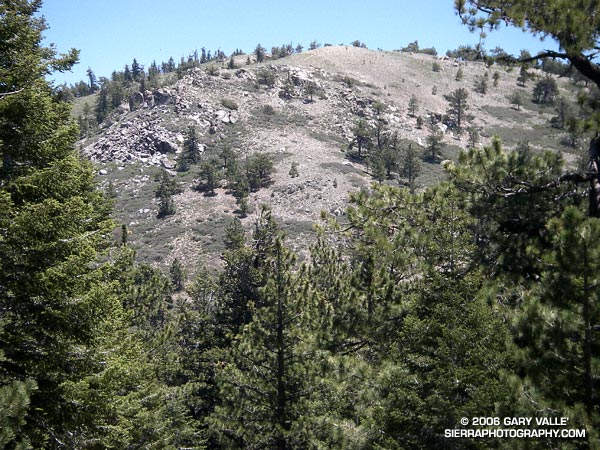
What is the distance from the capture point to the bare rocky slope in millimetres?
50375

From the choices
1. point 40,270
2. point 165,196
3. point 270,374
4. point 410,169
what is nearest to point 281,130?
point 410,169

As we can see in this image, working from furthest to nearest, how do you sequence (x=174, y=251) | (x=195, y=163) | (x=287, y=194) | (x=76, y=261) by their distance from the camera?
(x=195, y=163), (x=287, y=194), (x=174, y=251), (x=76, y=261)

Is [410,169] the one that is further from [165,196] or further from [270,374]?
[270,374]

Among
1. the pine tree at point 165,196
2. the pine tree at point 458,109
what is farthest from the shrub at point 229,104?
the pine tree at point 458,109

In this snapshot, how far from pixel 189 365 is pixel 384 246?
11.2 m

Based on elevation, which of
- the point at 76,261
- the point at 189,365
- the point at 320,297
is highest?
the point at 76,261

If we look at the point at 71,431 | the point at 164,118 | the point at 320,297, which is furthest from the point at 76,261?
the point at 164,118

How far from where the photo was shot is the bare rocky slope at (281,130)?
165 feet

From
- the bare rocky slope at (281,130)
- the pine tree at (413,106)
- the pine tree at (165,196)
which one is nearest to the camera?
the bare rocky slope at (281,130)

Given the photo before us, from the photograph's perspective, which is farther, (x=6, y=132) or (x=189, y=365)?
(x=189, y=365)

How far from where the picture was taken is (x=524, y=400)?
436 centimetres

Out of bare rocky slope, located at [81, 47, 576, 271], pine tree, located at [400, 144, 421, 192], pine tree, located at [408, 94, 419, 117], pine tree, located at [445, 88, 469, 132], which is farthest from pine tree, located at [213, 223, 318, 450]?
pine tree, located at [445, 88, 469, 132]

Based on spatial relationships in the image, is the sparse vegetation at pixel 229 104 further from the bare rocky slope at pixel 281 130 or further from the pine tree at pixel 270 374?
the pine tree at pixel 270 374

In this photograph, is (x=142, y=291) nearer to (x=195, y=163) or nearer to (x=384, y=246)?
(x=384, y=246)
